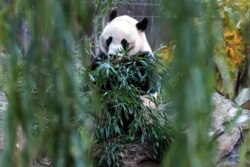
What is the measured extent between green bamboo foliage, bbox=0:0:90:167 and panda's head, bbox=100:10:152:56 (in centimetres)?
351

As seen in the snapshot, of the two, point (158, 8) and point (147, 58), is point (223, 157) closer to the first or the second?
point (147, 58)

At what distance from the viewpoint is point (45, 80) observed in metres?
0.64

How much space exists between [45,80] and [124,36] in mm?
3678

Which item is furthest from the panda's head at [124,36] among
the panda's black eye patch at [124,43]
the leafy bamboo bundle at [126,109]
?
the leafy bamboo bundle at [126,109]

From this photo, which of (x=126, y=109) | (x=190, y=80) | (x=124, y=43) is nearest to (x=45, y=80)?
(x=190, y=80)

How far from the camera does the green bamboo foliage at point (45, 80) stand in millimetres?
604

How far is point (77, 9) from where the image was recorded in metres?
0.62

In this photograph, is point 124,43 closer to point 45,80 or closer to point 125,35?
point 125,35

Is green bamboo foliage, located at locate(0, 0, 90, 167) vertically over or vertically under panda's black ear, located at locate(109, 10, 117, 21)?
under

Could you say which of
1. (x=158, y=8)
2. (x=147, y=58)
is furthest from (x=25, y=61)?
(x=147, y=58)

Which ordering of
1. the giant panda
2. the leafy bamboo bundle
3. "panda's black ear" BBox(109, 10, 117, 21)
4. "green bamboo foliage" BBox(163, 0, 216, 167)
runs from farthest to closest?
"panda's black ear" BBox(109, 10, 117, 21) → the giant panda → the leafy bamboo bundle → "green bamboo foliage" BBox(163, 0, 216, 167)

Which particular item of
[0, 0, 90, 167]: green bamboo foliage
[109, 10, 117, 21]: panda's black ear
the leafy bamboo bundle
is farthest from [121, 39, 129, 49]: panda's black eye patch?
[0, 0, 90, 167]: green bamboo foliage

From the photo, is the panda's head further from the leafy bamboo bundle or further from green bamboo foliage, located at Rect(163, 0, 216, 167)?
green bamboo foliage, located at Rect(163, 0, 216, 167)

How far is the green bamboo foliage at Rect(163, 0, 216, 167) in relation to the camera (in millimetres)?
559
